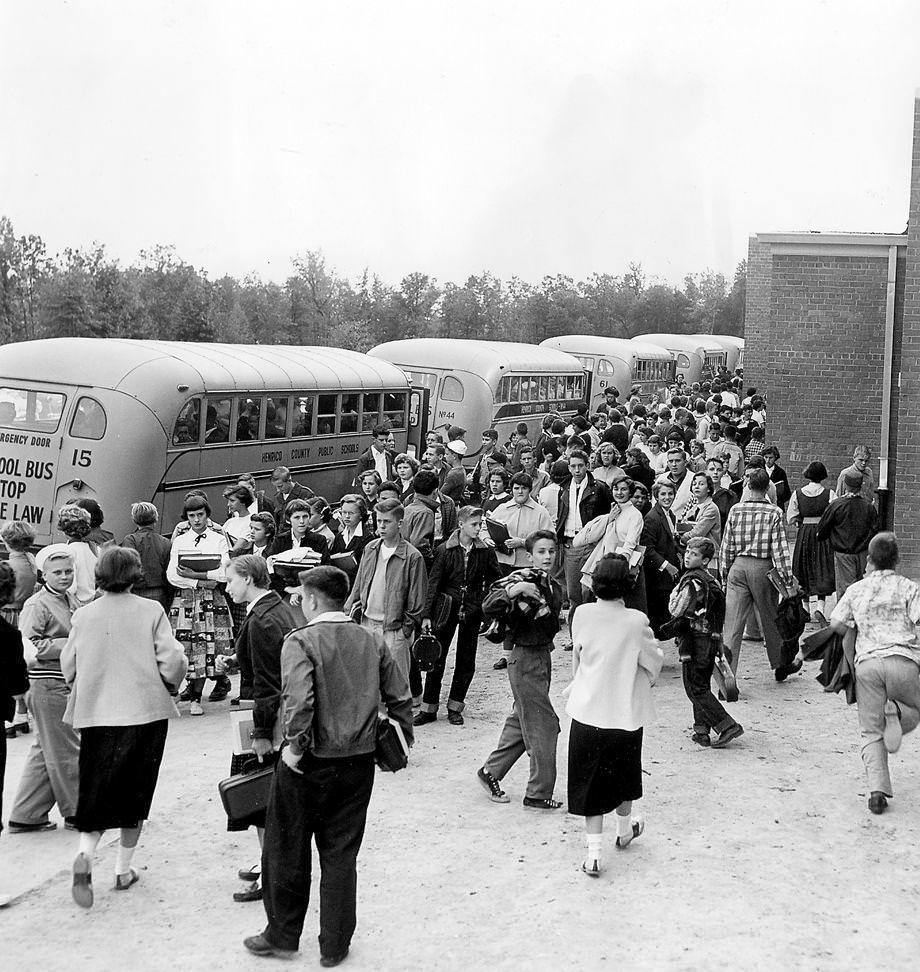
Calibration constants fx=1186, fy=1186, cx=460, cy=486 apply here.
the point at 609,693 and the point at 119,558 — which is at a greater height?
the point at 119,558

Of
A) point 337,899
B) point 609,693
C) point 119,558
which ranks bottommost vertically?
point 337,899

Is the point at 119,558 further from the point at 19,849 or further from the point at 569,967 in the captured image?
the point at 569,967

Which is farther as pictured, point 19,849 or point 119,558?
point 19,849

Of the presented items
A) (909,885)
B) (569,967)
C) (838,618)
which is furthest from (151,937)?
(838,618)

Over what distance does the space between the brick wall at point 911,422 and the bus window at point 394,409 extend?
8.88 meters

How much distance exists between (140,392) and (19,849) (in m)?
7.82

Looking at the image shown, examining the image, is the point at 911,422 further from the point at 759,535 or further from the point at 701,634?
the point at 701,634

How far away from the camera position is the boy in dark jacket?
8.52 metres

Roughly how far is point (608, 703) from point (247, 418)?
10.4m

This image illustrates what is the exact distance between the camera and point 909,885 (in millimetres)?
5980

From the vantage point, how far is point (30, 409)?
1392 cm

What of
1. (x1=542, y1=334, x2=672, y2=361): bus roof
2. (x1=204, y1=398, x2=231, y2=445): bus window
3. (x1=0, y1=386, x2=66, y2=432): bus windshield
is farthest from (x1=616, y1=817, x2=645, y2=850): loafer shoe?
(x1=542, y1=334, x2=672, y2=361): bus roof

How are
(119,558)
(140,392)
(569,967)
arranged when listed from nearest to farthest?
1. (569,967)
2. (119,558)
3. (140,392)

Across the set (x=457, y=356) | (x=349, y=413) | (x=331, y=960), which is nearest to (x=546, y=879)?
(x=331, y=960)
